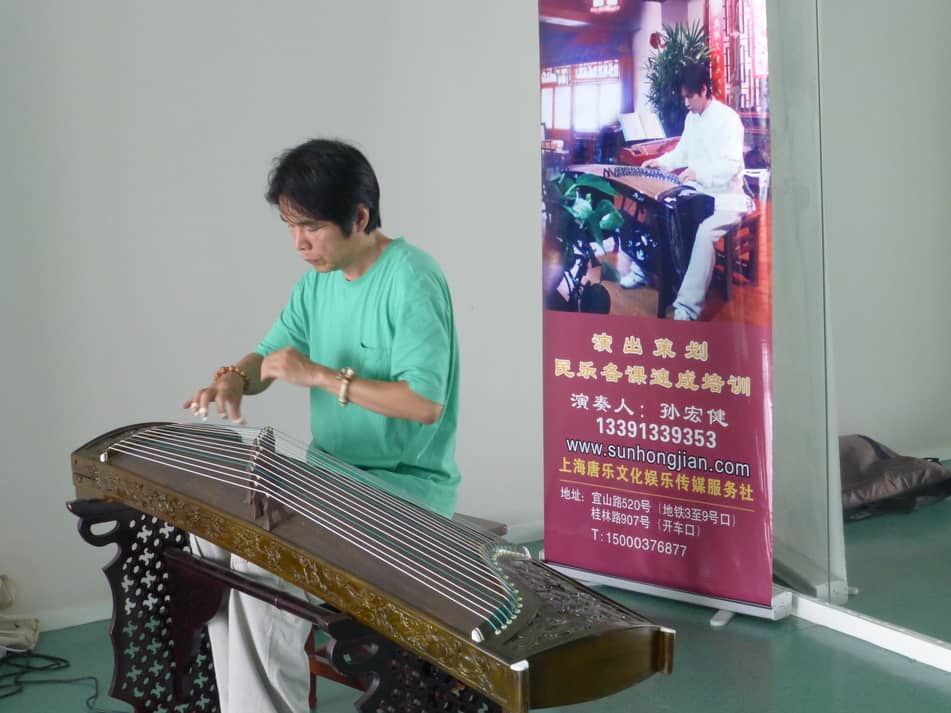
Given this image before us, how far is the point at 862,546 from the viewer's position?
3305mm

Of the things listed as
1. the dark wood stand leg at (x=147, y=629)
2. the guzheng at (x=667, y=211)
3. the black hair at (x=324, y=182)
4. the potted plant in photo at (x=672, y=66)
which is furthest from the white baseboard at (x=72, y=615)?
the potted plant in photo at (x=672, y=66)

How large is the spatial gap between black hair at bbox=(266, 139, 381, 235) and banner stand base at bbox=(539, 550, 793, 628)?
142 cm

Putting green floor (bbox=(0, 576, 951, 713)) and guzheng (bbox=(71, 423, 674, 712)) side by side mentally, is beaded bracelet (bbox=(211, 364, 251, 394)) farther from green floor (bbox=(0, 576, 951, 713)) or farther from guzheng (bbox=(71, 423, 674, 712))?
green floor (bbox=(0, 576, 951, 713))

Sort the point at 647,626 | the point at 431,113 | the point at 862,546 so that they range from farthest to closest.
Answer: the point at 431,113, the point at 862,546, the point at 647,626

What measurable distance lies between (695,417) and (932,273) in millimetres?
745

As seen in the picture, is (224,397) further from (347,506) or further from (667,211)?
(667,211)

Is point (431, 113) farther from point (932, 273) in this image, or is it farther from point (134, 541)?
point (134, 541)

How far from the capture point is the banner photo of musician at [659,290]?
3.07 m

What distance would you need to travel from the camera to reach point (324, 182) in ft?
6.88

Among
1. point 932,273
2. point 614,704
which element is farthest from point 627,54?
point 614,704

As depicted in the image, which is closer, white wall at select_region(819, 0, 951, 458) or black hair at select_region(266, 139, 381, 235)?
black hair at select_region(266, 139, 381, 235)

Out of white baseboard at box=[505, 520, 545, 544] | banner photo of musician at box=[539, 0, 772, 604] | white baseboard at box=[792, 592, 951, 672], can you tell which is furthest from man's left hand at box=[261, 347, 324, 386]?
white baseboard at box=[505, 520, 545, 544]

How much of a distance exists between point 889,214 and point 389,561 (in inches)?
77.3

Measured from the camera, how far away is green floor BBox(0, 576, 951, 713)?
8.71 feet
